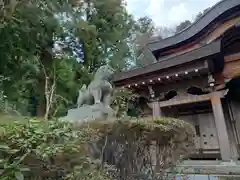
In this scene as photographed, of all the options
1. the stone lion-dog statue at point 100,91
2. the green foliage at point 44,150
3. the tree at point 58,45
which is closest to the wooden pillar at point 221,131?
the stone lion-dog statue at point 100,91

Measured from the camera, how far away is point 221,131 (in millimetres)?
5980

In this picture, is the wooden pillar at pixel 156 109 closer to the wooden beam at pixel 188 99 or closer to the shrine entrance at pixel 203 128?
the wooden beam at pixel 188 99

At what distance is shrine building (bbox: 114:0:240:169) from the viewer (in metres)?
6.20

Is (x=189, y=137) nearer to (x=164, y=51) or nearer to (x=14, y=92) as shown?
(x=164, y=51)

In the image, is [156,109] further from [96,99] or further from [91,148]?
[91,148]

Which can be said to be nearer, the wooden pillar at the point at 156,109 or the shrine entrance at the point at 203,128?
the wooden pillar at the point at 156,109

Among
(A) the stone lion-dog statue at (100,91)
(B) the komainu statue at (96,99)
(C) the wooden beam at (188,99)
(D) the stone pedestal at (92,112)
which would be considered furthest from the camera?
(C) the wooden beam at (188,99)

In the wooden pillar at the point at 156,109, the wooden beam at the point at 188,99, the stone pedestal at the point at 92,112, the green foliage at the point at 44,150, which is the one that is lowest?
the green foliage at the point at 44,150

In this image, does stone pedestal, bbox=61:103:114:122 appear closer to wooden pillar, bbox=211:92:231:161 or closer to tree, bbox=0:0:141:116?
wooden pillar, bbox=211:92:231:161

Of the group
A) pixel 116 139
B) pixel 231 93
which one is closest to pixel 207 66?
pixel 231 93

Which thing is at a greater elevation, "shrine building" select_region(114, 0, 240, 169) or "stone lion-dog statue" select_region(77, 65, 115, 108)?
"shrine building" select_region(114, 0, 240, 169)

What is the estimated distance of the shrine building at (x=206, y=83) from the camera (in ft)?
20.4

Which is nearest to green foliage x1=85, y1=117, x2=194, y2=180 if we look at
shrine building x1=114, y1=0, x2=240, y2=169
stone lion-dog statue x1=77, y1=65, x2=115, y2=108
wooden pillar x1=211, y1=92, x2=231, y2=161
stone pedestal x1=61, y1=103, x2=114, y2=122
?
stone pedestal x1=61, y1=103, x2=114, y2=122

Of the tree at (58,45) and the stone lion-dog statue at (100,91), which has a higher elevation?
the tree at (58,45)
